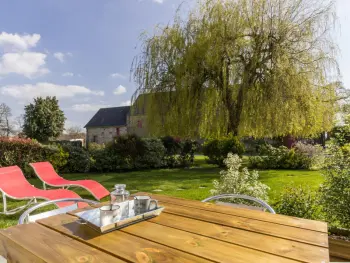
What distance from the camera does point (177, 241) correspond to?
1.21 m

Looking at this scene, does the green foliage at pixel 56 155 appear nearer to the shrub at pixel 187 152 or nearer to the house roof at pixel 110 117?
the shrub at pixel 187 152

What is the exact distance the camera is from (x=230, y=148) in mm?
9508

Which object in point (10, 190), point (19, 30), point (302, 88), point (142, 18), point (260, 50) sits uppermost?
point (142, 18)

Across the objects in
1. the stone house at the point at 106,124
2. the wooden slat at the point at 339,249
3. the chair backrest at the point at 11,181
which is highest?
the stone house at the point at 106,124

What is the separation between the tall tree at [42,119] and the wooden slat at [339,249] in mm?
22032

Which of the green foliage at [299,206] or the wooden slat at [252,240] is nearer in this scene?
the wooden slat at [252,240]

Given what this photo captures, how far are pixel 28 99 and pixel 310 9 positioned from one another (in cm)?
2117

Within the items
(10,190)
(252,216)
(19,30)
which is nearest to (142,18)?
(19,30)

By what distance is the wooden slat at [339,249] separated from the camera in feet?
7.01

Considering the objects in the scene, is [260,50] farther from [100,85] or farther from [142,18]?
[100,85]

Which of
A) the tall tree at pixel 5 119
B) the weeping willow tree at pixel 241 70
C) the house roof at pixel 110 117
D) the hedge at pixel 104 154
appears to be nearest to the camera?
the weeping willow tree at pixel 241 70

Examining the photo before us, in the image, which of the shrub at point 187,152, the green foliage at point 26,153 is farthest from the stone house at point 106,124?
the green foliage at point 26,153

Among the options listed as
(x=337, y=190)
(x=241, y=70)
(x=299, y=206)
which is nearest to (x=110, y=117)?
(x=241, y=70)

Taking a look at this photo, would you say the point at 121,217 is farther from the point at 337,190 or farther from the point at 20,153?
the point at 20,153
